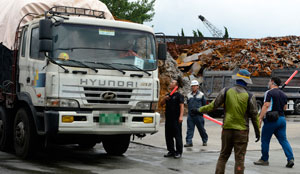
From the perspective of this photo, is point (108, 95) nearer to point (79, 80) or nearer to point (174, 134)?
point (79, 80)

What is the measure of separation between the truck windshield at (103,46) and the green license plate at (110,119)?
888mm

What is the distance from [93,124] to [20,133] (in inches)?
68.0

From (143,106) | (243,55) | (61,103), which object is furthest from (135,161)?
(243,55)

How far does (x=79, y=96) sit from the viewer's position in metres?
Answer: 9.16

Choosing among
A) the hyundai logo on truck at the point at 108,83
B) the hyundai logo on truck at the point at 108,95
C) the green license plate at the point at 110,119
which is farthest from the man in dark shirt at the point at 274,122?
the hyundai logo on truck at the point at 108,95

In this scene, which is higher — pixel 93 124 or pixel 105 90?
pixel 105 90

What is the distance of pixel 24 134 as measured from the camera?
32.3 feet

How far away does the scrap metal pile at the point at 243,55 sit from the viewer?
105 ft

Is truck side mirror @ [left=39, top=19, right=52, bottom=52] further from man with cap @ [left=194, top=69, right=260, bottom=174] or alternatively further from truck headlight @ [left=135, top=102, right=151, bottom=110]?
man with cap @ [left=194, top=69, right=260, bottom=174]

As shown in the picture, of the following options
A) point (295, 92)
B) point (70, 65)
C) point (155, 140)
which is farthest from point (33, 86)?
point (295, 92)

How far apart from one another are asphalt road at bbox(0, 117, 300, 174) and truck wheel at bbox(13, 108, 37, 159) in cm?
20

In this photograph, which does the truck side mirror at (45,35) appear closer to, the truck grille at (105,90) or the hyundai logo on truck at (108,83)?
the hyundai logo on truck at (108,83)

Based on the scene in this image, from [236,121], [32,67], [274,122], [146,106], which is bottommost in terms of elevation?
[274,122]

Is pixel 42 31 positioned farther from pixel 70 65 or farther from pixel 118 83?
pixel 118 83
